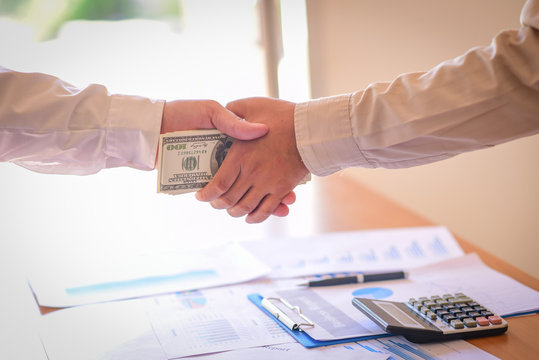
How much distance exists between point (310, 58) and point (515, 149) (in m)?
1.40

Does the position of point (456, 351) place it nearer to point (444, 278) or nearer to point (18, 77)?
point (444, 278)

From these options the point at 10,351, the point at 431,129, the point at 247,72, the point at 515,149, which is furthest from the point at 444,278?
the point at 247,72

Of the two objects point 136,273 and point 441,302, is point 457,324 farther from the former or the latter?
point 136,273

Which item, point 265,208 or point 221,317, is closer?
point 221,317

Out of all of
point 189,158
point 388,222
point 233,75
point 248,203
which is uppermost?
point 233,75

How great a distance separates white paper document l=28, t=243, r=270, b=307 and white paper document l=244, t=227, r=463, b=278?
56 millimetres

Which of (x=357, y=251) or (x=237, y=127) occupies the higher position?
(x=237, y=127)

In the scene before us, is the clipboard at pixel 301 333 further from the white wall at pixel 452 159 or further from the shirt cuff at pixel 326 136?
the white wall at pixel 452 159

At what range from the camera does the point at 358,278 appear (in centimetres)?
115

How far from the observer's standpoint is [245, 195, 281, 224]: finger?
1.21 meters

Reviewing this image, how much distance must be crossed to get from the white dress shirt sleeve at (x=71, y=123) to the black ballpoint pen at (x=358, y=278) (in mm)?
403

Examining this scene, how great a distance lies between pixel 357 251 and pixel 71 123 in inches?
26.1

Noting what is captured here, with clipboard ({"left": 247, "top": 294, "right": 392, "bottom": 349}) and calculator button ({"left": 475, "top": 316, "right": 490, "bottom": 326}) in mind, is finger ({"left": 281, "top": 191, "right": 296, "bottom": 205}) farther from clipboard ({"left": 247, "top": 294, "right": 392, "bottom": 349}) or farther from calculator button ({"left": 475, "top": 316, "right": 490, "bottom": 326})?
calculator button ({"left": 475, "top": 316, "right": 490, "bottom": 326})

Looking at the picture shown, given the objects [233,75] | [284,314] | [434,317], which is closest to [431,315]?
[434,317]
